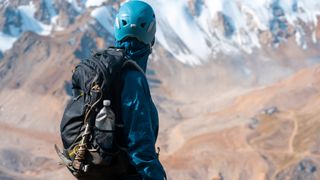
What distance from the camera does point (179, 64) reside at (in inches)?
5281

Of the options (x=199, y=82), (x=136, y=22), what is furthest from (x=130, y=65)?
(x=199, y=82)

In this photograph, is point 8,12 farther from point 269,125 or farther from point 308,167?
point 308,167

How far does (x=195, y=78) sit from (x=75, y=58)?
82.9 ft

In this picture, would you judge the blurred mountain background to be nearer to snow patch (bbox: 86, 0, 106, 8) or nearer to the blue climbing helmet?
snow patch (bbox: 86, 0, 106, 8)

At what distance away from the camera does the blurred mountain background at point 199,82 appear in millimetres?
69500

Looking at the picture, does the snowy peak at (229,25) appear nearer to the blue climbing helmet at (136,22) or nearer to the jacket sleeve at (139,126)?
the blue climbing helmet at (136,22)

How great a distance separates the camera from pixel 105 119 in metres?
3.52

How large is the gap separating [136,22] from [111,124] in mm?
682

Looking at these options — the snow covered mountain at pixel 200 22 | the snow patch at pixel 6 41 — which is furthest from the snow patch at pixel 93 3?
the snow patch at pixel 6 41

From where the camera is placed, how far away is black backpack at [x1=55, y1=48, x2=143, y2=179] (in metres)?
3.54

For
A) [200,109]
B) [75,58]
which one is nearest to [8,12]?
[75,58]

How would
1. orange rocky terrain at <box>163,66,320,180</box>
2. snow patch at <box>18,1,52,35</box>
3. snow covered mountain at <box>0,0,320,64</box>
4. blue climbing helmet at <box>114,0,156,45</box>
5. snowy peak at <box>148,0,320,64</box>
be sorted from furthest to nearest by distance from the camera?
snowy peak at <box>148,0,320,64</box>, snow covered mountain at <box>0,0,320,64</box>, snow patch at <box>18,1,52,35</box>, orange rocky terrain at <box>163,66,320,180</box>, blue climbing helmet at <box>114,0,156,45</box>

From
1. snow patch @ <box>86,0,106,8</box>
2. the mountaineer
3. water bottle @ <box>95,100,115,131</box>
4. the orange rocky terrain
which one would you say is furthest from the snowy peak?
water bottle @ <box>95,100,115,131</box>

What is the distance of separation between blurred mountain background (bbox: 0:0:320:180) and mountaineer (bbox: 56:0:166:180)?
196ft
